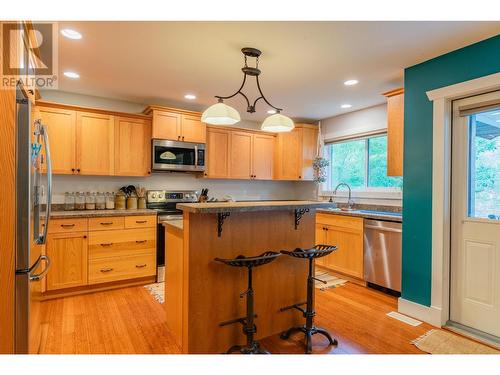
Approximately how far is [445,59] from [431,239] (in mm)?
1626

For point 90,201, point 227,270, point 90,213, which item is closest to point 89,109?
point 90,201

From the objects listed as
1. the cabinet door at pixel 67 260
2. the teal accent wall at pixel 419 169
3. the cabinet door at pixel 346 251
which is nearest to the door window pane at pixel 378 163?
the cabinet door at pixel 346 251

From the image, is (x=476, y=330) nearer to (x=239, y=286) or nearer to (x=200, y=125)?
(x=239, y=286)

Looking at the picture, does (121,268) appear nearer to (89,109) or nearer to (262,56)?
(89,109)

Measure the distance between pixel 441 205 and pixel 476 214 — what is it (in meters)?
0.28

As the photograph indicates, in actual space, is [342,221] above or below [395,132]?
below

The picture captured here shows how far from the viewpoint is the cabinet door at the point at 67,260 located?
318 cm

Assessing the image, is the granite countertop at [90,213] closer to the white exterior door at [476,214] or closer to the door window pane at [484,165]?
the white exterior door at [476,214]

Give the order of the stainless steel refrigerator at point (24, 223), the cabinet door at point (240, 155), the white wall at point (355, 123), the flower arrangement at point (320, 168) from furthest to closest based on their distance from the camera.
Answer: the flower arrangement at point (320, 168) < the cabinet door at point (240, 155) < the white wall at point (355, 123) < the stainless steel refrigerator at point (24, 223)

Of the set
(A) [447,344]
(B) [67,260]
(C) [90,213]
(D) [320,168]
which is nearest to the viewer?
(A) [447,344]

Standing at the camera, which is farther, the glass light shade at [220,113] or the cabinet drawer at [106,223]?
the cabinet drawer at [106,223]

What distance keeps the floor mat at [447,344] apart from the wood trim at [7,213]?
2751mm

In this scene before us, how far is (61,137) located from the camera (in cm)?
354
